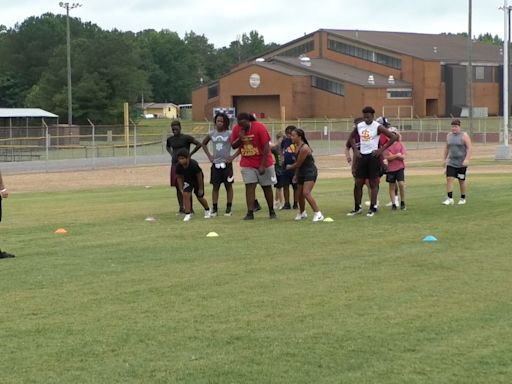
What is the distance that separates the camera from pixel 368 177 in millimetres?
15039

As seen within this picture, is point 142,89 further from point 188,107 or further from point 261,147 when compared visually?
point 261,147

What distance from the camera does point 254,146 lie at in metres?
14.5

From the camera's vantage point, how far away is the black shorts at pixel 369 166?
1495 cm

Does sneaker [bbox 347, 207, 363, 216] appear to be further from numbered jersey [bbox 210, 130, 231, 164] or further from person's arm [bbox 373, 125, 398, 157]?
numbered jersey [bbox 210, 130, 231, 164]

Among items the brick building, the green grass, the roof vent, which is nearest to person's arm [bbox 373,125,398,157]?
the green grass

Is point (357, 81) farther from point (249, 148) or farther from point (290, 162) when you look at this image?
point (249, 148)

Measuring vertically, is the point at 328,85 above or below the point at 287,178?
above

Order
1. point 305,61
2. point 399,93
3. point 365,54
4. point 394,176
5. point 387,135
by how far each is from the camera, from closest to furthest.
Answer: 1. point 387,135
2. point 394,176
3. point 399,93
4. point 305,61
5. point 365,54

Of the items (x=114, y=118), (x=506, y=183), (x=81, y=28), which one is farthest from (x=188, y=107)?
(x=506, y=183)

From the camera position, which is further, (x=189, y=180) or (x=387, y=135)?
(x=189, y=180)

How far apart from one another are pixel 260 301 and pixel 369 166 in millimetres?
7273

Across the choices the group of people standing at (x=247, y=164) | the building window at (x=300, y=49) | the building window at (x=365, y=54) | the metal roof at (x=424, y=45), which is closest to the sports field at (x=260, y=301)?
the group of people standing at (x=247, y=164)

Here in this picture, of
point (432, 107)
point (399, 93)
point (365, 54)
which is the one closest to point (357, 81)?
point (399, 93)

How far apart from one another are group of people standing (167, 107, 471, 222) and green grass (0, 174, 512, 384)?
791 millimetres
